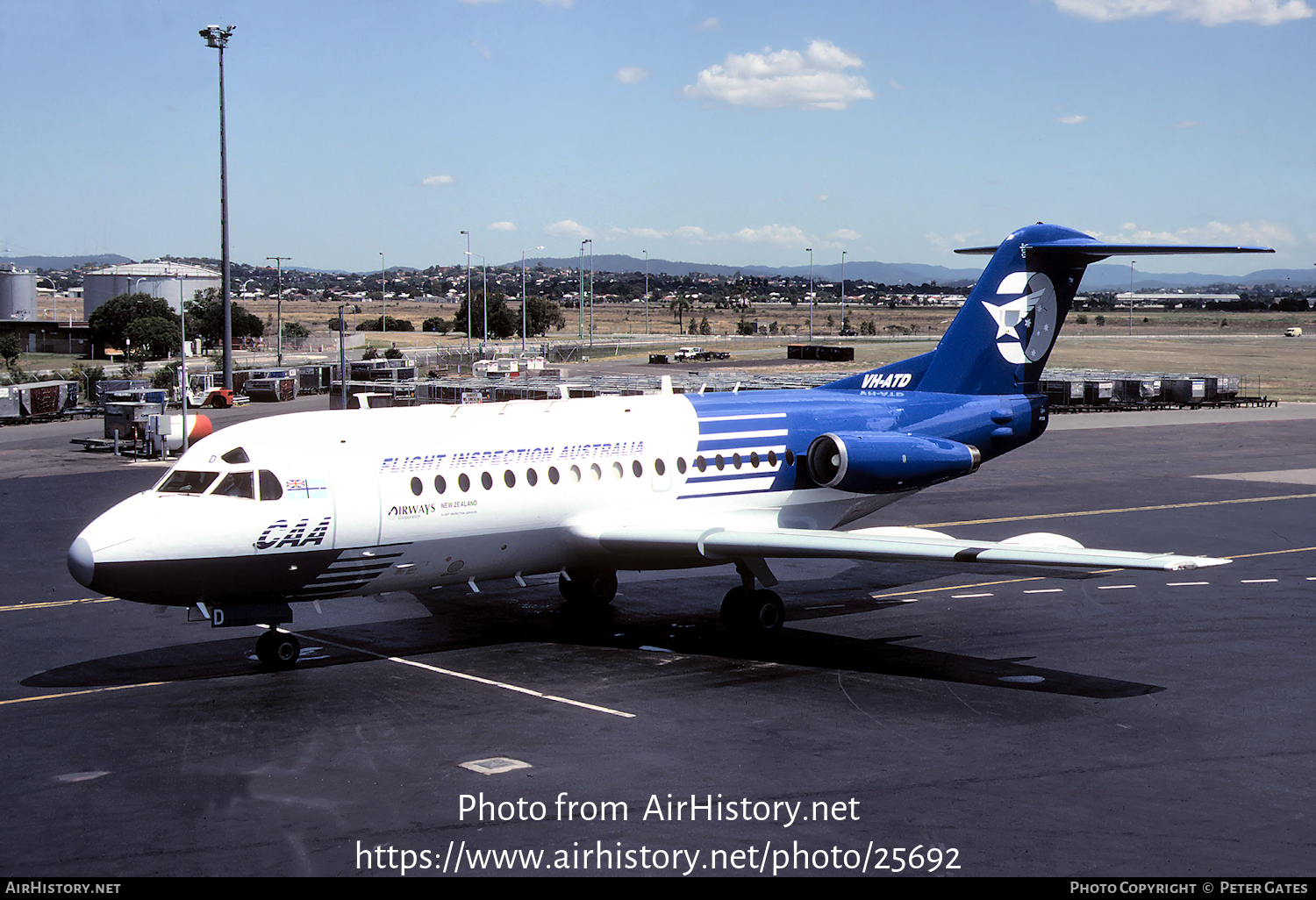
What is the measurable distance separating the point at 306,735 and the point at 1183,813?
1118cm

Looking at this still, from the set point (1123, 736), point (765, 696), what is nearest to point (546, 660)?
point (765, 696)

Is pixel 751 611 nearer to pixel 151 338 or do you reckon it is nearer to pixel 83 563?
pixel 83 563

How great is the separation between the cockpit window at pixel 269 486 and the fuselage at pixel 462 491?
31 millimetres

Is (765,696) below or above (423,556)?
below

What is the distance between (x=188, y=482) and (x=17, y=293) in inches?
6438

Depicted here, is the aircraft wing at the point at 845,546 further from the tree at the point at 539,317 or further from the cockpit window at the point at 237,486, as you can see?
the tree at the point at 539,317

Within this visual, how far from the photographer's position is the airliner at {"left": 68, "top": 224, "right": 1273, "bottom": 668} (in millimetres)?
19281

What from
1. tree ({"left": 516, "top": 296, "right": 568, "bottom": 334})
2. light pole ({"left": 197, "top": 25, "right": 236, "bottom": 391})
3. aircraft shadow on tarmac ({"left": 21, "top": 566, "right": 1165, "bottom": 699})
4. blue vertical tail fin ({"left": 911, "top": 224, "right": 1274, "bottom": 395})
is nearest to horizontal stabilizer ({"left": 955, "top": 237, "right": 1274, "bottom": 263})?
blue vertical tail fin ({"left": 911, "top": 224, "right": 1274, "bottom": 395})

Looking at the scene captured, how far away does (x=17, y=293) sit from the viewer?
162625 mm

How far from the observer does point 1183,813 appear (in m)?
14.2

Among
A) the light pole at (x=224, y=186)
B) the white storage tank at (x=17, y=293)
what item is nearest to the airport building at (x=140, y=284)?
the white storage tank at (x=17, y=293)

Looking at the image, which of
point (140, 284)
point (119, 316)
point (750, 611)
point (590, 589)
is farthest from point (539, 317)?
point (750, 611)
